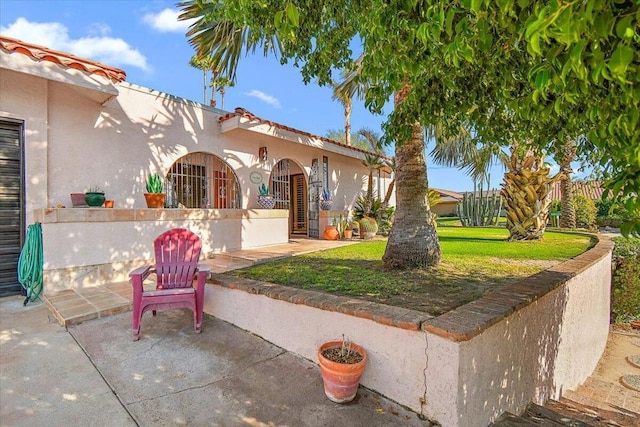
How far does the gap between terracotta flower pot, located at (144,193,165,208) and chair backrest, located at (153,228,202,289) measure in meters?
2.41

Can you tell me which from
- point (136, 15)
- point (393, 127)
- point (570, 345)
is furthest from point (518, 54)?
point (136, 15)

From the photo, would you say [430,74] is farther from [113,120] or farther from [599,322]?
[113,120]

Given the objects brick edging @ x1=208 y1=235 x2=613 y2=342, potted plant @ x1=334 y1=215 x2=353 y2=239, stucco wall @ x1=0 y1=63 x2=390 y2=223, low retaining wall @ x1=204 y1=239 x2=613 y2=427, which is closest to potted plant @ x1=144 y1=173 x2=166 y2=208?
stucco wall @ x1=0 y1=63 x2=390 y2=223

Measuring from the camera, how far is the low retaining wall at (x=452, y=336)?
2.41 m

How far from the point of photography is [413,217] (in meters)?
4.97

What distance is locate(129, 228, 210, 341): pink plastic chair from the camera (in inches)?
149

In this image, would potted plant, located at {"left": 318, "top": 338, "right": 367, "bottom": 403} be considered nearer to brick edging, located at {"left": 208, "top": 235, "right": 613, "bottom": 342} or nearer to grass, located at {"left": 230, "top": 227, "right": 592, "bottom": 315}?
brick edging, located at {"left": 208, "top": 235, "right": 613, "bottom": 342}

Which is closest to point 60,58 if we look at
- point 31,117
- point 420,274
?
point 31,117

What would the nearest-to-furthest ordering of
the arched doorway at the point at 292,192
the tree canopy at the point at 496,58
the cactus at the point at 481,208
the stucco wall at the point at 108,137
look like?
the tree canopy at the point at 496,58
the stucco wall at the point at 108,137
the arched doorway at the point at 292,192
the cactus at the point at 481,208

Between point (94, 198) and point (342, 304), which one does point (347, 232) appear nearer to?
point (94, 198)

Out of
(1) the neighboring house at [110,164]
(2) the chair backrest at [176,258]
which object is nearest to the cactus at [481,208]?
(1) the neighboring house at [110,164]

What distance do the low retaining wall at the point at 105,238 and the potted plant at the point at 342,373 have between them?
4.92 m

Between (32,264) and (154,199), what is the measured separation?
7.22 feet

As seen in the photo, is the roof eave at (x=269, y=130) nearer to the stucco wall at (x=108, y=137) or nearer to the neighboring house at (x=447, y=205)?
the stucco wall at (x=108, y=137)
